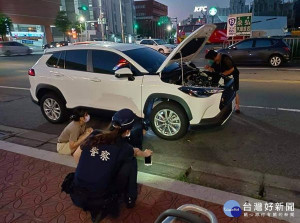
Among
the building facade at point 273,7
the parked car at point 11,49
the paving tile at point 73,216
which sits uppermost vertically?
the building facade at point 273,7

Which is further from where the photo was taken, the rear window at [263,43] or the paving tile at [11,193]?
the rear window at [263,43]

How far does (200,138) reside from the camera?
502cm

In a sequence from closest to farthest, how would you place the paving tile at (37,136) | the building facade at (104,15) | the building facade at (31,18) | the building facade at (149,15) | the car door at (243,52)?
the paving tile at (37,136) < the car door at (243,52) < the building facade at (31,18) < the building facade at (104,15) < the building facade at (149,15)

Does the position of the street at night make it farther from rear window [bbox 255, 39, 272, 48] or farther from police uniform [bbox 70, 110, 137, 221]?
rear window [bbox 255, 39, 272, 48]

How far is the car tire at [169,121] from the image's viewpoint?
186 inches

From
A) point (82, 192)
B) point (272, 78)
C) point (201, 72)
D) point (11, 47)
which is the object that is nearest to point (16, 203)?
point (82, 192)

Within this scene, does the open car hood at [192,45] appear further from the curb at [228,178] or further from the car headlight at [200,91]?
the curb at [228,178]

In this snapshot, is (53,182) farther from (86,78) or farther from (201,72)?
(201,72)

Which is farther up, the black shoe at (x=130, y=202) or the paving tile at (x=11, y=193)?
the black shoe at (x=130, y=202)

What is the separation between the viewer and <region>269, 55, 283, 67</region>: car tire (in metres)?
13.4

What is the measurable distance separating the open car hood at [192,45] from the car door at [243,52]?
9616 millimetres

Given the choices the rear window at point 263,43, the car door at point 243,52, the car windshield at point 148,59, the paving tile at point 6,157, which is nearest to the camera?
the paving tile at point 6,157

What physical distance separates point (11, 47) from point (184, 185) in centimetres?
3269

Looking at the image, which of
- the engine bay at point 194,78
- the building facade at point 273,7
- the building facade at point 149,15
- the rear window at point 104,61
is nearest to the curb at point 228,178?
the engine bay at point 194,78
